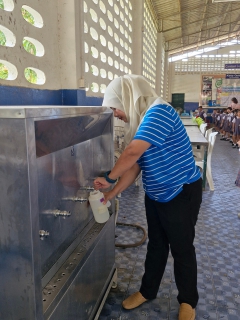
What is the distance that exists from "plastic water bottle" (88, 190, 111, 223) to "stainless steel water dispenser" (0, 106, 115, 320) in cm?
4

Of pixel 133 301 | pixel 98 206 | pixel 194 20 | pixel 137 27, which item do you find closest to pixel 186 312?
pixel 133 301

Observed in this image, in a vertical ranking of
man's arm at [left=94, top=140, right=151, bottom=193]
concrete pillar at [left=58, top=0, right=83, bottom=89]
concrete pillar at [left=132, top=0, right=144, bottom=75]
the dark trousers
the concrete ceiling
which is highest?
the concrete ceiling

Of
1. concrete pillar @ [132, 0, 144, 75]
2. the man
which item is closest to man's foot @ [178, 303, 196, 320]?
the man

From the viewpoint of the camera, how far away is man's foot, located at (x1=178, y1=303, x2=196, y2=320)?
1.62m

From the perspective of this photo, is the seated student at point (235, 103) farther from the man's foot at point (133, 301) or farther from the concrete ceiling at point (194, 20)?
the man's foot at point (133, 301)

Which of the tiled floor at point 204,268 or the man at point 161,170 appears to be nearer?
the man at point 161,170

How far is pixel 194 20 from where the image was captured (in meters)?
10.9

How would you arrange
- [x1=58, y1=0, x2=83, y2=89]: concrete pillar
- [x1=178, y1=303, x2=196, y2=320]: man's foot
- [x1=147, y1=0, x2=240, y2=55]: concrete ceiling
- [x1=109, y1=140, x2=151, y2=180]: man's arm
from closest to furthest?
[x1=109, y1=140, x2=151, y2=180]: man's arm < [x1=178, y1=303, x2=196, y2=320]: man's foot < [x1=58, y1=0, x2=83, y2=89]: concrete pillar < [x1=147, y1=0, x2=240, y2=55]: concrete ceiling

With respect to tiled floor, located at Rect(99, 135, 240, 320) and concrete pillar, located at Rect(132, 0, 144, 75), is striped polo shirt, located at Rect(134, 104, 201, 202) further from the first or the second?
concrete pillar, located at Rect(132, 0, 144, 75)

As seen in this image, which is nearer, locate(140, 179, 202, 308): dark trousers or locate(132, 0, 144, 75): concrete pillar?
locate(140, 179, 202, 308): dark trousers

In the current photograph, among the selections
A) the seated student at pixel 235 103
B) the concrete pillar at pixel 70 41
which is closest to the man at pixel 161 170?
the concrete pillar at pixel 70 41

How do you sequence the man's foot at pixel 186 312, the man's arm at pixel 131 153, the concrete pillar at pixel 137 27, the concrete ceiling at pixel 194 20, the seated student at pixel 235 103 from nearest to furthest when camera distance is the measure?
the man's arm at pixel 131 153
the man's foot at pixel 186 312
the concrete pillar at pixel 137 27
the concrete ceiling at pixel 194 20
the seated student at pixel 235 103

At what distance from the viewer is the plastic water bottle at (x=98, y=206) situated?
148 centimetres

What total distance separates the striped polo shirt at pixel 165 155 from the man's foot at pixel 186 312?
0.68 metres
